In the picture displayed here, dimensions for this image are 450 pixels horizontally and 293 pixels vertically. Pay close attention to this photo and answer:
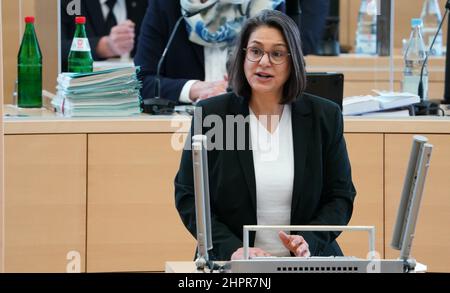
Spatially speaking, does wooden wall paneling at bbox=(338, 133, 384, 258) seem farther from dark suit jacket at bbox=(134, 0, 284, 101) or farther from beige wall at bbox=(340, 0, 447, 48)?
beige wall at bbox=(340, 0, 447, 48)

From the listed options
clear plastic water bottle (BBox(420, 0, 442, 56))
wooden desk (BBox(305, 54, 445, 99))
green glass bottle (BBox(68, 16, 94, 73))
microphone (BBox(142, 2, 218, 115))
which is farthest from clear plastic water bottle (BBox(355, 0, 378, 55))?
green glass bottle (BBox(68, 16, 94, 73))

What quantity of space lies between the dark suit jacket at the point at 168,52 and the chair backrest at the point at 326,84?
2.08ft

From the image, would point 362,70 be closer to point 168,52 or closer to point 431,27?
point 431,27

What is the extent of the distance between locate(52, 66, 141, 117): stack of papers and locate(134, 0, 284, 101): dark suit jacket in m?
0.33

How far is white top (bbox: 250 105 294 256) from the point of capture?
263 centimetres

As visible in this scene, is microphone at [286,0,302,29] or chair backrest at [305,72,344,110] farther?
microphone at [286,0,302,29]

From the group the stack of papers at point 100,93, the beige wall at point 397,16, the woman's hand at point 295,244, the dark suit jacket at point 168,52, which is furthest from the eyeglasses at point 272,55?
the beige wall at point 397,16

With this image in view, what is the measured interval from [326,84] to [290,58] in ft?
2.50

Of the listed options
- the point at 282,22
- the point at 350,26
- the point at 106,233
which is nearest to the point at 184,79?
the point at 106,233

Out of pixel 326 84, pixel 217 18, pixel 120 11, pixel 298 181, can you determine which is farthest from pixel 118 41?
pixel 298 181

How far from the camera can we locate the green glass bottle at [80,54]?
3699 millimetres

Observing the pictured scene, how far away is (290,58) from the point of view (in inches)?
107

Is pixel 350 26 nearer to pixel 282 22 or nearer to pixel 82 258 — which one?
pixel 82 258
